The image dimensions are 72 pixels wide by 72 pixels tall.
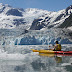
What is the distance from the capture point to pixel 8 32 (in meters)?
98.4

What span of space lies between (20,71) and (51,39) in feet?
184

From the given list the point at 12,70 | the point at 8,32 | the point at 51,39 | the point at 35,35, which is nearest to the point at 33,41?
the point at 35,35

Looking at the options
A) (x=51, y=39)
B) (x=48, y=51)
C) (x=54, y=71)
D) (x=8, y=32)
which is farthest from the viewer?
(x=8, y=32)

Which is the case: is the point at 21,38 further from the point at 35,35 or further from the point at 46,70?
the point at 46,70

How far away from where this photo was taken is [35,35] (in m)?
69.9

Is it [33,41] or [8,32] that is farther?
[8,32]

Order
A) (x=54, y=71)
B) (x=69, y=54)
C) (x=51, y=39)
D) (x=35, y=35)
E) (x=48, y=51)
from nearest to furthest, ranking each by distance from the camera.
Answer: (x=54, y=71) → (x=69, y=54) → (x=48, y=51) → (x=51, y=39) → (x=35, y=35)

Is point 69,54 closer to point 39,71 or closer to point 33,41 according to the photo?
point 39,71

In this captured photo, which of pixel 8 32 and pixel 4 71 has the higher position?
pixel 8 32

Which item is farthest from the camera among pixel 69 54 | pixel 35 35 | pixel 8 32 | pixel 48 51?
pixel 8 32

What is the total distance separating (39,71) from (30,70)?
696 mm

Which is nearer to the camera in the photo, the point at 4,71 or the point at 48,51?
the point at 4,71

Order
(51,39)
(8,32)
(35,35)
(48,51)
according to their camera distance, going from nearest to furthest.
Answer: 1. (48,51)
2. (51,39)
3. (35,35)
4. (8,32)

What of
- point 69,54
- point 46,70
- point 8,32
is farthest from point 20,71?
point 8,32
